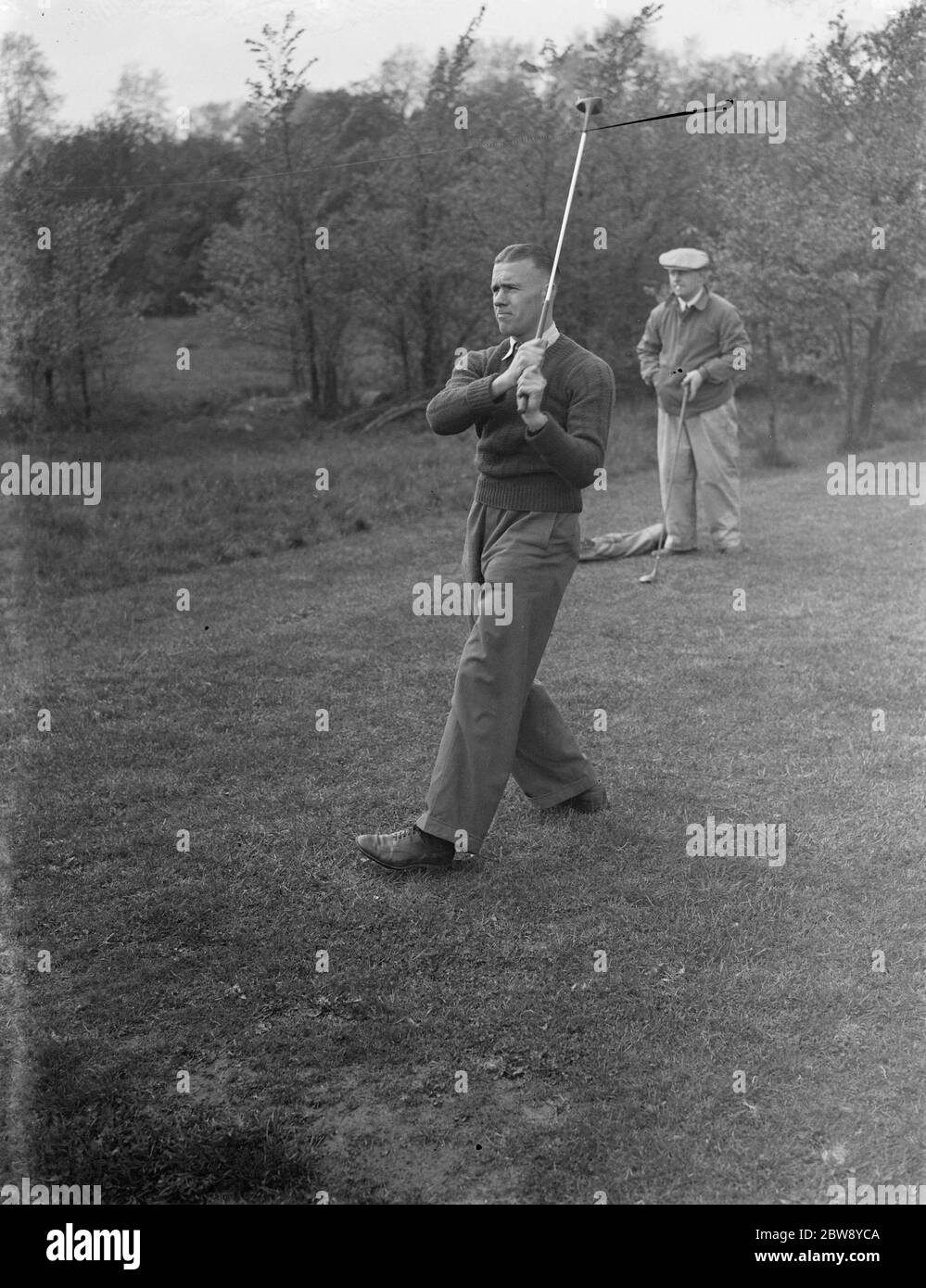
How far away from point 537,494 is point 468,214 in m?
16.0

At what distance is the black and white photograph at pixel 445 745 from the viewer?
11.9 feet

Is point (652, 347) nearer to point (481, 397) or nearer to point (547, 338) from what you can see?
point (547, 338)

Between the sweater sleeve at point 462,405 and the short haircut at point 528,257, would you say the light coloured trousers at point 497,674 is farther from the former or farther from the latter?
the short haircut at point 528,257

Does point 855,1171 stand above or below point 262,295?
below

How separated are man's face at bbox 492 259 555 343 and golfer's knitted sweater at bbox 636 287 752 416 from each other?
5931mm

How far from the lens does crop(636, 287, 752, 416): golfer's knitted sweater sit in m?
10.7

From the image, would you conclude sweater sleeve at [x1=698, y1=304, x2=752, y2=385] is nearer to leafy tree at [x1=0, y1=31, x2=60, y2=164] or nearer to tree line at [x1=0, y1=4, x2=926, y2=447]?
leafy tree at [x1=0, y1=31, x2=60, y2=164]

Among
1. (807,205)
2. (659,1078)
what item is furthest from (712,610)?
(807,205)

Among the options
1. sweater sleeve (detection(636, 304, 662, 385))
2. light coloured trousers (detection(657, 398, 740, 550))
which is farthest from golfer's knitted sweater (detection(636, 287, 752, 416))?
light coloured trousers (detection(657, 398, 740, 550))

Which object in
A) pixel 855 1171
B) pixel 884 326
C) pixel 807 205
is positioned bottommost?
pixel 855 1171

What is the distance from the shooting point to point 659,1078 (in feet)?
12.6

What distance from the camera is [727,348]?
35.3 feet
